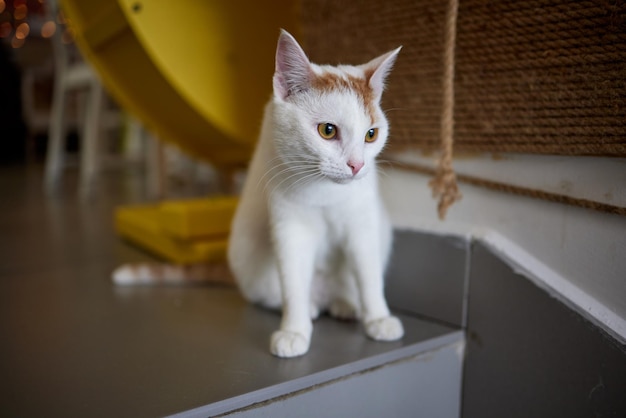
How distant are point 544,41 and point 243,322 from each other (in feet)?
2.45

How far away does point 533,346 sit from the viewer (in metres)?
0.90

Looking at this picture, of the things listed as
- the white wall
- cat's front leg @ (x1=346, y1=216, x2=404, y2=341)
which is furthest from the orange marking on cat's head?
the white wall

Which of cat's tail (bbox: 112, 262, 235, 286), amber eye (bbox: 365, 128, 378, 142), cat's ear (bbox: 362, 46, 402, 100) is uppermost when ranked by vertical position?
cat's ear (bbox: 362, 46, 402, 100)

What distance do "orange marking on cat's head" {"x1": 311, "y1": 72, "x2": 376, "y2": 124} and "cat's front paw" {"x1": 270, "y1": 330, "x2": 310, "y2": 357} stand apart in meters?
0.37

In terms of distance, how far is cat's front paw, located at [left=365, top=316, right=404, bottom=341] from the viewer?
0.90 meters

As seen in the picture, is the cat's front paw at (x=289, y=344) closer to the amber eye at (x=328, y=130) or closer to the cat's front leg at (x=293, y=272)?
the cat's front leg at (x=293, y=272)

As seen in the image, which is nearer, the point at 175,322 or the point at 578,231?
the point at 578,231

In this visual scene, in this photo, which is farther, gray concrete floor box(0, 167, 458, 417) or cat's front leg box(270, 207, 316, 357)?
cat's front leg box(270, 207, 316, 357)

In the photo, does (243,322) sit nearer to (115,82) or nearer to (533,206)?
(533,206)

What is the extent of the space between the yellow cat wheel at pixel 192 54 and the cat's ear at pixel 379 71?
0.56 metres

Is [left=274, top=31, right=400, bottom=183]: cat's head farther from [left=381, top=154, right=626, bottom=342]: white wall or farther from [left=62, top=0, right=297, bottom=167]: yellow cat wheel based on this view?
[left=62, top=0, right=297, bottom=167]: yellow cat wheel

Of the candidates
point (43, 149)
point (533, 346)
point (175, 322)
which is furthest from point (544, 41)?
point (43, 149)

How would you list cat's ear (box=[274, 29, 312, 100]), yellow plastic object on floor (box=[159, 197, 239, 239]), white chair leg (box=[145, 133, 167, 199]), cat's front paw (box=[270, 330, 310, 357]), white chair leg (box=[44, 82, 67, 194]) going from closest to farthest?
cat's ear (box=[274, 29, 312, 100]) < cat's front paw (box=[270, 330, 310, 357]) < yellow plastic object on floor (box=[159, 197, 239, 239]) < white chair leg (box=[145, 133, 167, 199]) < white chair leg (box=[44, 82, 67, 194])

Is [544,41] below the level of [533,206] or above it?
above
